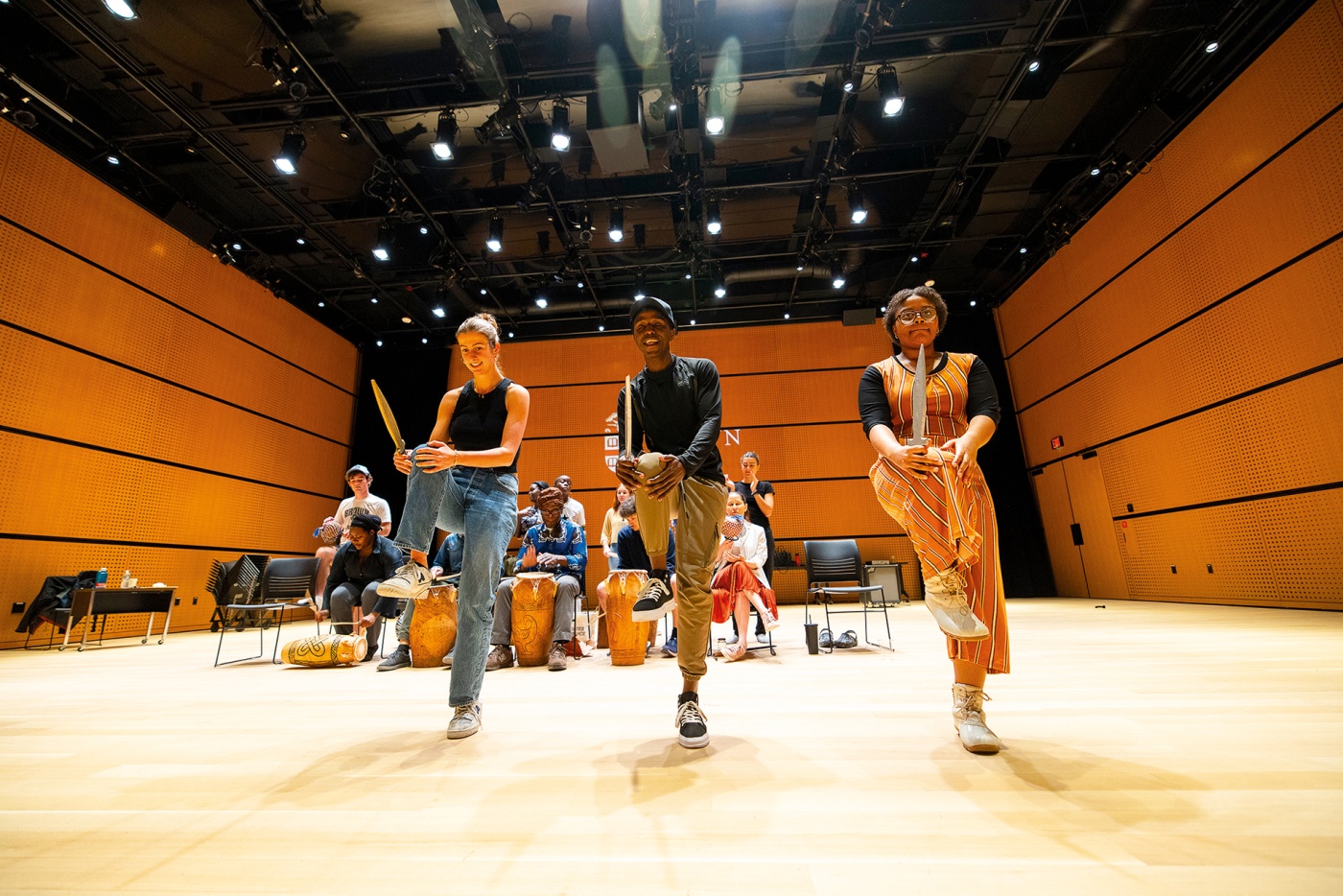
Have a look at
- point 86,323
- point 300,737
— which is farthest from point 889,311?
point 86,323

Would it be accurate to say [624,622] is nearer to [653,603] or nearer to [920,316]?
[653,603]

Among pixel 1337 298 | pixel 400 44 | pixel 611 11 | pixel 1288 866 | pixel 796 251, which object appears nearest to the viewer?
pixel 1288 866

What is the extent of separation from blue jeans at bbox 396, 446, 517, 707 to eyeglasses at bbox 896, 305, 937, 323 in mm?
1618

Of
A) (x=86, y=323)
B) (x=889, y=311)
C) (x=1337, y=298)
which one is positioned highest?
(x=86, y=323)

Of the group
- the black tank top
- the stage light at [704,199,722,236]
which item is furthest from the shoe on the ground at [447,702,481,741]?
the stage light at [704,199,722,236]

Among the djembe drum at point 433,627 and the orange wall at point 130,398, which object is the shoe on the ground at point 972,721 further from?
the orange wall at point 130,398

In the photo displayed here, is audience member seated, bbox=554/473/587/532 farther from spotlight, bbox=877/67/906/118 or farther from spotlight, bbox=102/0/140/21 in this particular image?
spotlight, bbox=102/0/140/21

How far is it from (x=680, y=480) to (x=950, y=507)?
0.81 m

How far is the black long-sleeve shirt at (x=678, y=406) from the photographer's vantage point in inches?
75.3

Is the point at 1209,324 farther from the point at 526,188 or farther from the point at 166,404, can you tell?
the point at 166,404

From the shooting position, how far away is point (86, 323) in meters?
5.88

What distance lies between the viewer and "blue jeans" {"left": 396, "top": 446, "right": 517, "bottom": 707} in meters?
1.89

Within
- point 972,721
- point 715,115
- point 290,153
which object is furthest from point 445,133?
point 972,721

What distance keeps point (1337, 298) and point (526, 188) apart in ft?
26.7
